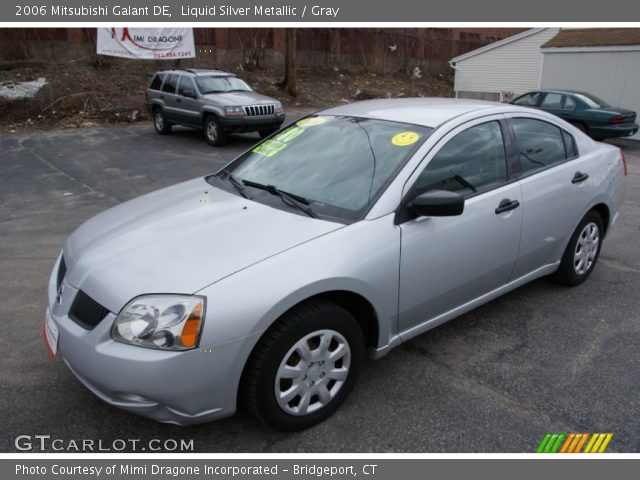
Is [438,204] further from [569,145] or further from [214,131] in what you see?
[214,131]

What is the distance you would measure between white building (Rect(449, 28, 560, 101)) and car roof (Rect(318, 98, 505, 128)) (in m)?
19.0

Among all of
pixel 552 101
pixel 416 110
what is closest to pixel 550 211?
pixel 416 110

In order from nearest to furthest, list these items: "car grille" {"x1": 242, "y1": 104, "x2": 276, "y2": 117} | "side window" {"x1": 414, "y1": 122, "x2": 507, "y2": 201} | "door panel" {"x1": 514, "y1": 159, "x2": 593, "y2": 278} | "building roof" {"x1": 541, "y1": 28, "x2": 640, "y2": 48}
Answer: "side window" {"x1": 414, "y1": 122, "x2": 507, "y2": 201} → "door panel" {"x1": 514, "y1": 159, "x2": 593, "y2": 278} → "car grille" {"x1": 242, "y1": 104, "x2": 276, "y2": 117} → "building roof" {"x1": 541, "y1": 28, "x2": 640, "y2": 48}

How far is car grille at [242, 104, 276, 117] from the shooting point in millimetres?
12258

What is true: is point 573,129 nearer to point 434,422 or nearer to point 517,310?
point 517,310

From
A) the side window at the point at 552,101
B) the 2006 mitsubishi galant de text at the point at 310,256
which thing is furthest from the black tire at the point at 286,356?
the side window at the point at 552,101

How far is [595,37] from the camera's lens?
17.3m

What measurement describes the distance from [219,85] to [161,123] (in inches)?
86.3

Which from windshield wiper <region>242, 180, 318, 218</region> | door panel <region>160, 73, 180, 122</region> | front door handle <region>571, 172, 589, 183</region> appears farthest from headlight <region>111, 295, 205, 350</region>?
door panel <region>160, 73, 180, 122</region>

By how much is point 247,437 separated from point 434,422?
99 cm

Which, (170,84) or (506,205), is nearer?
(506,205)

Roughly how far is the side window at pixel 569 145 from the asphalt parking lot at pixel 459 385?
1.13 meters

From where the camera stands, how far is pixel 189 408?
7.56 ft

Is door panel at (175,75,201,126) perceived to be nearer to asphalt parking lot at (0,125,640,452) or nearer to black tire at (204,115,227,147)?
black tire at (204,115,227,147)
